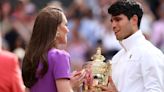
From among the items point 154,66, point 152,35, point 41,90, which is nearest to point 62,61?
point 41,90

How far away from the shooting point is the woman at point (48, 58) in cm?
707

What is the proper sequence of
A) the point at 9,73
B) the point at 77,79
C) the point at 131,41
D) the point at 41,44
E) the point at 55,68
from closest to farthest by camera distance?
1. the point at 9,73
2. the point at 55,68
3. the point at 41,44
4. the point at 77,79
5. the point at 131,41

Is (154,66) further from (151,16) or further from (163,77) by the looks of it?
(151,16)

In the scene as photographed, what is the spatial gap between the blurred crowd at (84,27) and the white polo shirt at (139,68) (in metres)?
6.60

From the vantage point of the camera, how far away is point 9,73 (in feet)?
22.8

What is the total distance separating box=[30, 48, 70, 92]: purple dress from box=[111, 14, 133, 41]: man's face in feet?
3.62

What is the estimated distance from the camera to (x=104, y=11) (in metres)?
16.4

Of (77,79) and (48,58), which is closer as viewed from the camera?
(48,58)

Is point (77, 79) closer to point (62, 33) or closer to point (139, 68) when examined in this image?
point (62, 33)

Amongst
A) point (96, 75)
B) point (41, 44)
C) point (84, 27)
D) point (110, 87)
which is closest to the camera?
point (41, 44)

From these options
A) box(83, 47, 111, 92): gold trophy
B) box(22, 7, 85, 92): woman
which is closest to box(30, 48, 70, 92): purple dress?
box(22, 7, 85, 92): woman

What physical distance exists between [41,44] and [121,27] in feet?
3.84

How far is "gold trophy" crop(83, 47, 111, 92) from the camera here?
7.66 m

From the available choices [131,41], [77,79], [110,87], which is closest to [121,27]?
[131,41]
